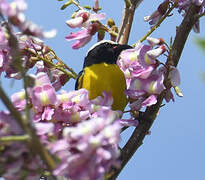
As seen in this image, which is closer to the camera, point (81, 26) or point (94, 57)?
point (81, 26)

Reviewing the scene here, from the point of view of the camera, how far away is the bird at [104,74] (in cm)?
349

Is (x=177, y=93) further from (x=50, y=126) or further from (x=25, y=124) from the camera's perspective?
(x=25, y=124)

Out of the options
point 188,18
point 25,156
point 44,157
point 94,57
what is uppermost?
point 188,18

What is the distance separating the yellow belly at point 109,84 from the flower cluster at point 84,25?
2.47ft

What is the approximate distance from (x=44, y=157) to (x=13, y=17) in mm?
429

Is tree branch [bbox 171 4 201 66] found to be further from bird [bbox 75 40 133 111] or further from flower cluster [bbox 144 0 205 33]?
bird [bbox 75 40 133 111]

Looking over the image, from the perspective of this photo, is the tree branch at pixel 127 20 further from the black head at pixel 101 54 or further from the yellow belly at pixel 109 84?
the black head at pixel 101 54

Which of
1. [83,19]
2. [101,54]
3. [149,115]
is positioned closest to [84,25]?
[83,19]

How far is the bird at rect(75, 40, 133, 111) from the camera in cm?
349

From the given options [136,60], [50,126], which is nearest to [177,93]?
[136,60]

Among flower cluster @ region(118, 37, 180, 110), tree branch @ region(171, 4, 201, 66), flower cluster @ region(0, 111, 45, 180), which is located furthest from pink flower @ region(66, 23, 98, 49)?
flower cluster @ region(0, 111, 45, 180)

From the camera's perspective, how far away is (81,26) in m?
2.82

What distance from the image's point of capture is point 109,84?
360 cm

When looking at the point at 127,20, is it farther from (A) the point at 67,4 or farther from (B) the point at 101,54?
(B) the point at 101,54
